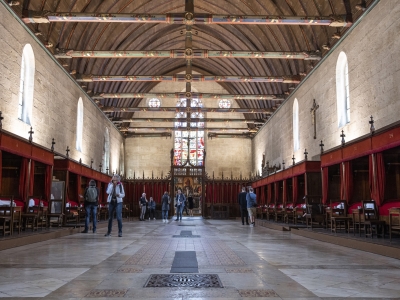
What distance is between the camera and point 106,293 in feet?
12.2

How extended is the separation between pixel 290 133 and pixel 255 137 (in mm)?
10866

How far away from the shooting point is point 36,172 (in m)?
14.5

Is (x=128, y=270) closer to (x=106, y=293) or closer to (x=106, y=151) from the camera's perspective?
(x=106, y=293)

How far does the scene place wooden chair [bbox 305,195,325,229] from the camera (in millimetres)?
13592

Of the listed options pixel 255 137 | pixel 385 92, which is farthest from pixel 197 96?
pixel 385 92

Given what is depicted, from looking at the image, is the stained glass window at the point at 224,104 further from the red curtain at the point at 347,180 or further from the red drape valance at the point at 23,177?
the red drape valance at the point at 23,177

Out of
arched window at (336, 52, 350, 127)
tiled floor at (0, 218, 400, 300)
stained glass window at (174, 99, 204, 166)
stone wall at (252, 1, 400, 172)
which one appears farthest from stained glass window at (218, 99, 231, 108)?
tiled floor at (0, 218, 400, 300)

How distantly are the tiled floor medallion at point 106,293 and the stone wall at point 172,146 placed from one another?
2916 centimetres

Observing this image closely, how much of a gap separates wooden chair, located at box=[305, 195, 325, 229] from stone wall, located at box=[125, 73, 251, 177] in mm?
18393

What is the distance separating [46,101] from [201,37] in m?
13.6

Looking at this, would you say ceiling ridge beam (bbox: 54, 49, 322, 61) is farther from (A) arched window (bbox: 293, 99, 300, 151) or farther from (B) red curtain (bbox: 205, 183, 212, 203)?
(B) red curtain (bbox: 205, 183, 212, 203)

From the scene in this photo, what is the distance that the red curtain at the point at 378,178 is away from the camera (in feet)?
32.2

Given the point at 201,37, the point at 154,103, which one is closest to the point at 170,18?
the point at 201,37

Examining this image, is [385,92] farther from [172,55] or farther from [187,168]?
[187,168]
